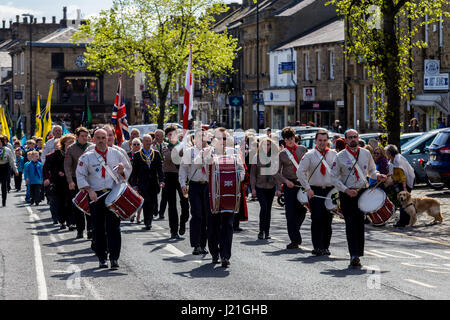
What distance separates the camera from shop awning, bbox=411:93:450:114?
3649cm

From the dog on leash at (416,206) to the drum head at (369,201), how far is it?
5350 mm

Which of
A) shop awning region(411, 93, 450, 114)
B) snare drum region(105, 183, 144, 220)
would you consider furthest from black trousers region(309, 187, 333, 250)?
shop awning region(411, 93, 450, 114)

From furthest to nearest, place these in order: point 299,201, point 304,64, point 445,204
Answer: point 304,64 → point 445,204 → point 299,201

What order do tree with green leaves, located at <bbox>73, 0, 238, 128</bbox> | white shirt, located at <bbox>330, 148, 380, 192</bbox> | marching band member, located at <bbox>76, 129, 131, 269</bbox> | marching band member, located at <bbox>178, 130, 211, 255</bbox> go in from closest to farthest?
marching band member, located at <bbox>76, 129, 131, 269</bbox> < white shirt, located at <bbox>330, 148, 380, 192</bbox> < marching band member, located at <bbox>178, 130, 211, 255</bbox> < tree with green leaves, located at <bbox>73, 0, 238, 128</bbox>

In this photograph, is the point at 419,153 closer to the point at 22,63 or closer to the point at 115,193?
the point at 115,193

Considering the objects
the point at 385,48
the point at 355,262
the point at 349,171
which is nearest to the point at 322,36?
the point at 385,48

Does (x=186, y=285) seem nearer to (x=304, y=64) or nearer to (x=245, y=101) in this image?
(x=304, y=64)

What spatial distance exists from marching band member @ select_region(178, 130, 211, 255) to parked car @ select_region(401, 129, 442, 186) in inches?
529

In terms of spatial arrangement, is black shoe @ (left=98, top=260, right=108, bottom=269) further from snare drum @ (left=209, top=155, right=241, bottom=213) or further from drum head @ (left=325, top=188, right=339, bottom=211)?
drum head @ (left=325, top=188, right=339, bottom=211)

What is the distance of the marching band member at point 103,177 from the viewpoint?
40.1ft

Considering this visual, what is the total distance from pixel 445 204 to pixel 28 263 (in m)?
12.0

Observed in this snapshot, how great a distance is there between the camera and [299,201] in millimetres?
14422
